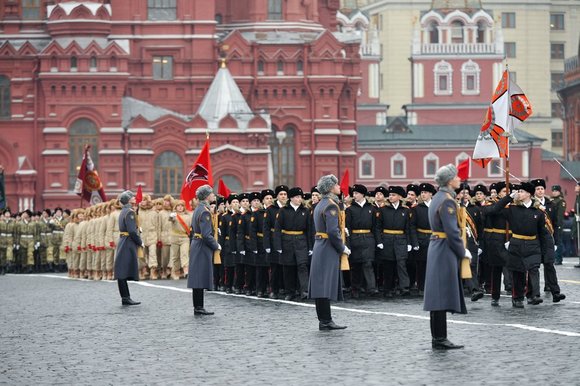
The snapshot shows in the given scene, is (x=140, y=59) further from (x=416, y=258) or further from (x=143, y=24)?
(x=416, y=258)

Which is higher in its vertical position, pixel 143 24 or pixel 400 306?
pixel 143 24

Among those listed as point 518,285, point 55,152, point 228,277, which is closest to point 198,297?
point 518,285

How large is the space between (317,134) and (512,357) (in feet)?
191

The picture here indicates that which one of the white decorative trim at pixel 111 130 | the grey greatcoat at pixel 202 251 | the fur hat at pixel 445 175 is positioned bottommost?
the grey greatcoat at pixel 202 251

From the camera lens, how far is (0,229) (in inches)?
1580

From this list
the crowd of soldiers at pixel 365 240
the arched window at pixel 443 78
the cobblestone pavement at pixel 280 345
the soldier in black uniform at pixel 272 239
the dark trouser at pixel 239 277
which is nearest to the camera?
the cobblestone pavement at pixel 280 345

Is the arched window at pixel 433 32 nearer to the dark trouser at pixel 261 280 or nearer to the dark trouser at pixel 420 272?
the dark trouser at pixel 261 280

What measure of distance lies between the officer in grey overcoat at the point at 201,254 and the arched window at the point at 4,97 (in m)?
51.2

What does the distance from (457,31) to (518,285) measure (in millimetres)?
90696

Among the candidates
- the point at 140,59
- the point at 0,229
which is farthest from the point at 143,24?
the point at 0,229

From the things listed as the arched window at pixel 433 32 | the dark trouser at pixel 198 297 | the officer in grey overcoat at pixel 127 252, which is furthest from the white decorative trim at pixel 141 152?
the dark trouser at pixel 198 297

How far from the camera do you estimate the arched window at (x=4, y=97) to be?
7050cm

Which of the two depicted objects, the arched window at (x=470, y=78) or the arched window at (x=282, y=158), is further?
the arched window at (x=470, y=78)

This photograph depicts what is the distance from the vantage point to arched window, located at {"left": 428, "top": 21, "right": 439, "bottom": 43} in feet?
359
